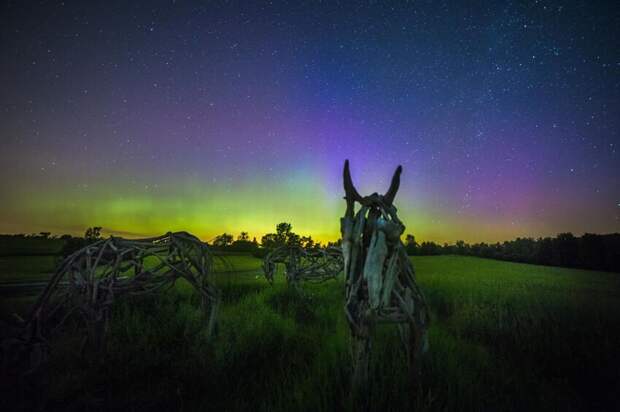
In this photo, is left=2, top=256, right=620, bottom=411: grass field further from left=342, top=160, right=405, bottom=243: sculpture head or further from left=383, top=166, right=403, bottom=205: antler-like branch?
left=383, top=166, right=403, bottom=205: antler-like branch

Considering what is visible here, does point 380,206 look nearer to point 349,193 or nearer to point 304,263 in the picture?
point 349,193

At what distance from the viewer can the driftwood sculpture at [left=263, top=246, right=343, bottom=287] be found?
35.8 feet

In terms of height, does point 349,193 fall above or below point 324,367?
above

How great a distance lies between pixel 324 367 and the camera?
3.26 m

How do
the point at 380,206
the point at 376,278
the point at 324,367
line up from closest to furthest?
the point at 376,278, the point at 380,206, the point at 324,367

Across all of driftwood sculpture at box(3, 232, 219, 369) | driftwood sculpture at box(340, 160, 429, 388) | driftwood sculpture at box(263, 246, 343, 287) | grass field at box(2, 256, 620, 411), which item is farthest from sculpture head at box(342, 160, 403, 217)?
driftwood sculpture at box(263, 246, 343, 287)

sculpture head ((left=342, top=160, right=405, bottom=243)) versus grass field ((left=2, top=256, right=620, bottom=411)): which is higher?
sculpture head ((left=342, top=160, right=405, bottom=243))

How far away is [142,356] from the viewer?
→ 426 cm

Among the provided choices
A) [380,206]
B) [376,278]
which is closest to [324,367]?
[376,278]

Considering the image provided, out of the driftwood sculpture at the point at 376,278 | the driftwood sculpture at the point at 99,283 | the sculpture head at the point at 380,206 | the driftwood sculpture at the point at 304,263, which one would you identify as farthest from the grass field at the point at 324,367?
the driftwood sculpture at the point at 304,263

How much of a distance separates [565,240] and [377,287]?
42.3m

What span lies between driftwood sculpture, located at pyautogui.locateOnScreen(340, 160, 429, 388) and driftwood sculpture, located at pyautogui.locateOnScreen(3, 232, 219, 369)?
125 inches

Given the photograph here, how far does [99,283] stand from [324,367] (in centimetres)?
365

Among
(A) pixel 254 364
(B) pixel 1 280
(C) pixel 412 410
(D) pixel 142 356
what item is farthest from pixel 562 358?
(B) pixel 1 280
